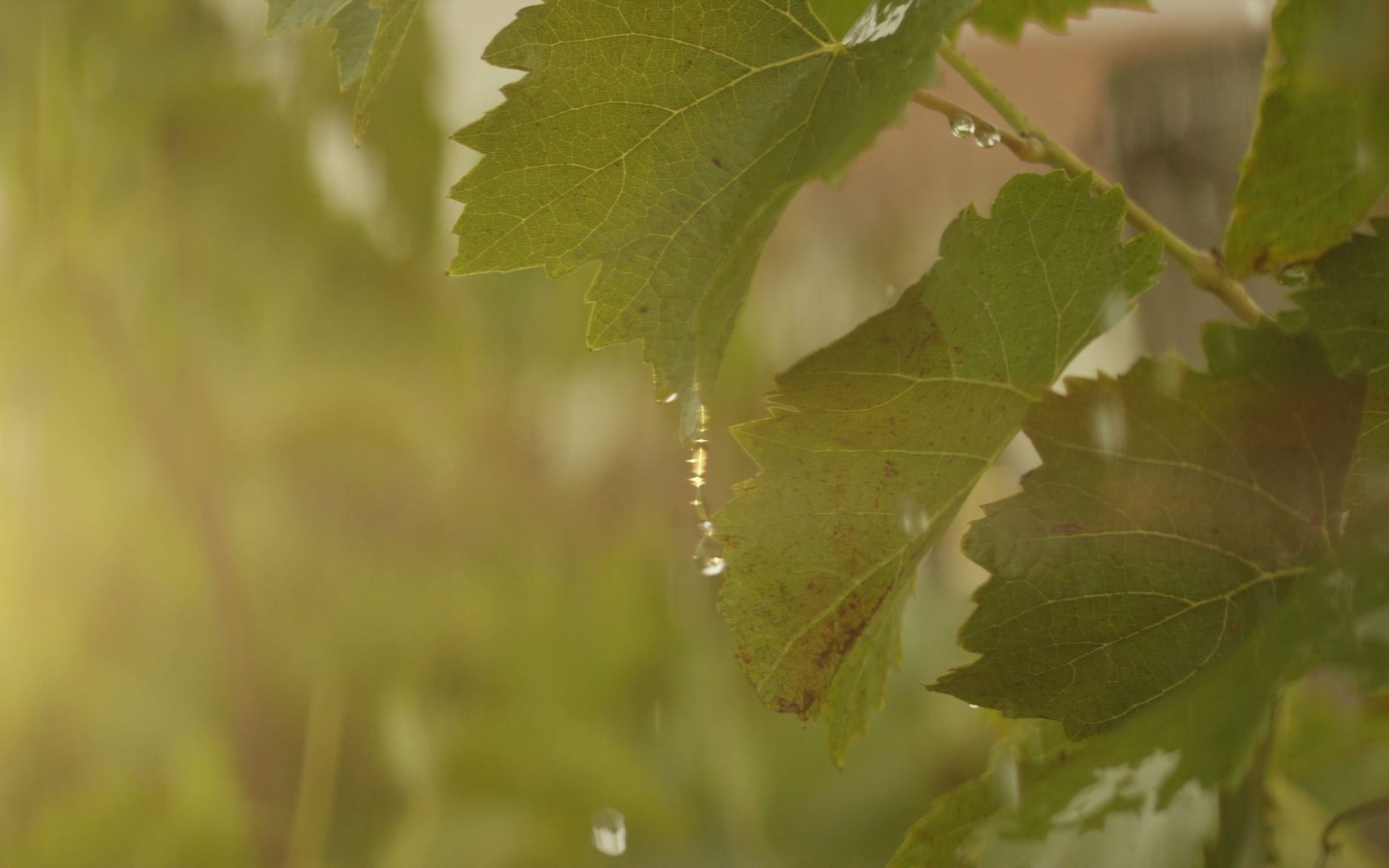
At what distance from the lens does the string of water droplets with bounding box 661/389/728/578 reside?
150 mm

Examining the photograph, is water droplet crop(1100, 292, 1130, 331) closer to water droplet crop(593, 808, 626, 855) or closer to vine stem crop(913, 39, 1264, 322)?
vine stem crop(913, 39, 1264, 322)

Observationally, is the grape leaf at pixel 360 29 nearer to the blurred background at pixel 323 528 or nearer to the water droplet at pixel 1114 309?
the water droplet at pixel 1114 309

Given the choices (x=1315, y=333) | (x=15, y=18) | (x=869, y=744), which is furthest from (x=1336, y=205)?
(x=15, y=18)

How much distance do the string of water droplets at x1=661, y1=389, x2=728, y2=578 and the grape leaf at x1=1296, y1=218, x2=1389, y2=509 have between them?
0.09 meters

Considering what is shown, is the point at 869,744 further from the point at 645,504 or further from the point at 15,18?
the point at 15,18

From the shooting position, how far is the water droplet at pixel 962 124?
0.19 meters

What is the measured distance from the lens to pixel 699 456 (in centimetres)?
A: 18

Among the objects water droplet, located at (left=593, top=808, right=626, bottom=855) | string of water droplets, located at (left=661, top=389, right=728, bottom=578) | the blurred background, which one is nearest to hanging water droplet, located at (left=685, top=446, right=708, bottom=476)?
string of water droplets, located at (left=661, top=389, right=728, bottom=578)

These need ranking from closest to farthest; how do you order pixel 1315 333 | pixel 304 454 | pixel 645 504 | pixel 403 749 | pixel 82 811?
pixel 1315 333 < pixel 82 811 < pixel 403 749 < pixel 304 454 < pixel 645 504

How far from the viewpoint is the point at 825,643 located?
0.16 m

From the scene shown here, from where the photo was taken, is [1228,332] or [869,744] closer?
[1228,332]

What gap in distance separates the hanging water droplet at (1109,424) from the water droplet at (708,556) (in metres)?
0.08

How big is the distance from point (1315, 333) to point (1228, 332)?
1 centimetres

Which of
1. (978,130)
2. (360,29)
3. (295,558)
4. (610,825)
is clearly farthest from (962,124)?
(295,558)
